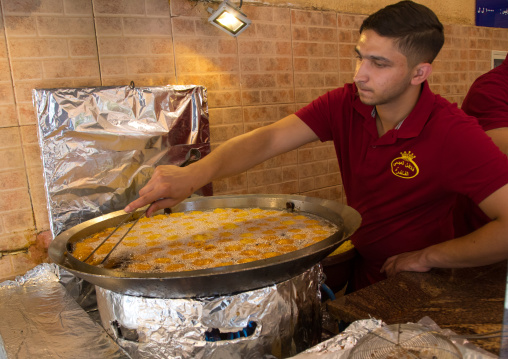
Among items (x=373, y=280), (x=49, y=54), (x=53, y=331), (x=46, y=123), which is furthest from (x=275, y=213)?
(x=49, y=54)

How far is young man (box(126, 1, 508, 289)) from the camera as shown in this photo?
58.4 inches

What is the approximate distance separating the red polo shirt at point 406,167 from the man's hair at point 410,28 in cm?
19

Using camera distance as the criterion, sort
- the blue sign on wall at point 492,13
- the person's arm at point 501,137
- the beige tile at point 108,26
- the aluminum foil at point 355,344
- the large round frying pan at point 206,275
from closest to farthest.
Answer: the aluminum foil at point 355,344 → the large round frying pan at point 206,275 → the person's arm at point 501,137 → the beige tile at point 108,26 → the blue sign on wall at point 492,13

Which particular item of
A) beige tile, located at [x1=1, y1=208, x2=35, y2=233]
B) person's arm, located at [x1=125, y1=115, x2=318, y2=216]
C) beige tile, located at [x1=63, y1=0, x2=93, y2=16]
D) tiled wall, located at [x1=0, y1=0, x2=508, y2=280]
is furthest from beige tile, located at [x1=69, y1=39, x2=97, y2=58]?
person's arm, located at [x1=125, y1=115, x2=318, y2=216]

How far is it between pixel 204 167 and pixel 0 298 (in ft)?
3.82

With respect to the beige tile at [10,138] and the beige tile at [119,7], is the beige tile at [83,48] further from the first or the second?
the beige tile at [10,138]

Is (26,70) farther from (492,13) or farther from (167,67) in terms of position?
(492,13)

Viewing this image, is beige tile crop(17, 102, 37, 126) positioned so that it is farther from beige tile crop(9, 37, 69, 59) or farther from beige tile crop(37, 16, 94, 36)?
beige tile crop(37, 16, 94, 36)

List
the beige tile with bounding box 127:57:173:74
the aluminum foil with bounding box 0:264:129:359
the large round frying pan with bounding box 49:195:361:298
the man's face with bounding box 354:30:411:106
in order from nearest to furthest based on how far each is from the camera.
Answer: the large round frying pan with bounding box 49:195:361:298 → the aluminum foil with bounding box 0:264:129:359 → the man's face with bounding box 354:30:411:106 → the beige tile with bounding box 127:57:173:74

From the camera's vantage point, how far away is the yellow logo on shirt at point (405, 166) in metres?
1.68

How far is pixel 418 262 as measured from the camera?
5.05ft

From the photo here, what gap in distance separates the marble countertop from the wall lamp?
173 centimetres

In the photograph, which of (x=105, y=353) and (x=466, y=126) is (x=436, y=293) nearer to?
(x=466, y=126)

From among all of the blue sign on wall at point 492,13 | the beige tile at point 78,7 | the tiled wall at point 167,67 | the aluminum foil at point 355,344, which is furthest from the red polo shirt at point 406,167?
the blue sign on wall at point 492,13
